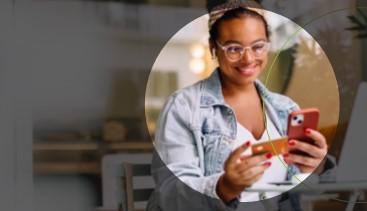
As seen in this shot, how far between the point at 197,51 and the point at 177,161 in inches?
15.6

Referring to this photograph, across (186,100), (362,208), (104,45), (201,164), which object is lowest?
(362,208)

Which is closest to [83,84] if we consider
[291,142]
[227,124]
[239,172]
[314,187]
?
[227,124]

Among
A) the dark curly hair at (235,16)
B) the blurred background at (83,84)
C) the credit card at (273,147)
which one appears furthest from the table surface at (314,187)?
the dark curly hair at (235,16)

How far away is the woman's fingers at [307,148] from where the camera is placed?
7.78 feet

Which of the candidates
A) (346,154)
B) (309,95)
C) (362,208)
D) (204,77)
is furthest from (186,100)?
(362,208)

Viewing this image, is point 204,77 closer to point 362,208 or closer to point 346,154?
point 346,154

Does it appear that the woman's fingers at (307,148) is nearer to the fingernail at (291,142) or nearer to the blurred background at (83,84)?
the fingernail at (291,142)

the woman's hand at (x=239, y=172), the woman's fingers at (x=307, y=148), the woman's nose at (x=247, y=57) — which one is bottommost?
the woman's hand at (x=239, y=172)

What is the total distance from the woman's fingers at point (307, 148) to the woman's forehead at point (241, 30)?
40cm

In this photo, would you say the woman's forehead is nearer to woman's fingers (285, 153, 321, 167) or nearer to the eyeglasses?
the eyeglasses

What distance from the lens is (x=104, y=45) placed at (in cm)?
232

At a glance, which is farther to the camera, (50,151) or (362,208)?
(362,208)

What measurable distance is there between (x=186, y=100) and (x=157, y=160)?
9.3 inches

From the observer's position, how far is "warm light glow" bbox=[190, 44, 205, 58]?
233cm
